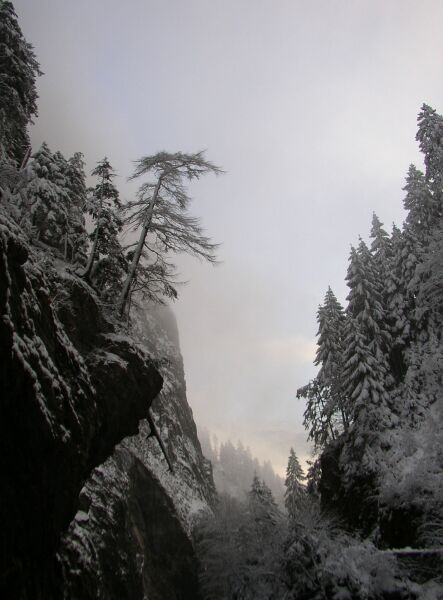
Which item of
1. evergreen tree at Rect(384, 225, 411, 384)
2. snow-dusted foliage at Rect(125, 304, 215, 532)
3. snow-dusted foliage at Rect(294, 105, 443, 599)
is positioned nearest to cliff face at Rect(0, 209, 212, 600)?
snow-dusted foliage at Rect(125, 304, 215, 532)

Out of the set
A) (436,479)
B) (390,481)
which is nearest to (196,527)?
(390,481)

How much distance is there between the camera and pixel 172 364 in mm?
21719

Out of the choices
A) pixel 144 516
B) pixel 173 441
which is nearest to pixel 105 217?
pixel 144 516

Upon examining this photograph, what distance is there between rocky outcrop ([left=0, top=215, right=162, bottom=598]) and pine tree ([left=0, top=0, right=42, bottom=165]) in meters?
9.89

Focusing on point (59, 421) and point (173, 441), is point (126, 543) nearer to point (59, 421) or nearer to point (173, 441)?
point (59, 421)

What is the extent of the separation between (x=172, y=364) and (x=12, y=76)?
16.0 m

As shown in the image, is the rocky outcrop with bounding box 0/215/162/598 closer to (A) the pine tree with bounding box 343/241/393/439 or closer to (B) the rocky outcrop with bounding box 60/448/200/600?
(B) the rocky outcrop with bounding box 60/448/200/600

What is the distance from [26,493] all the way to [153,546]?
27.5 meters

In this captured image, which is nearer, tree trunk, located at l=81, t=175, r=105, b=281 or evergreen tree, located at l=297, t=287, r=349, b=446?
tree trunk, located at l=81, t=175, r=105, b=281

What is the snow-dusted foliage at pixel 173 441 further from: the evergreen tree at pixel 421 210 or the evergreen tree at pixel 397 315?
the evergreen tree at pixel 421 210

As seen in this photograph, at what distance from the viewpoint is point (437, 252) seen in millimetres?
17453

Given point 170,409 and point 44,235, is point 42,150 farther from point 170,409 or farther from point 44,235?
point 170,409

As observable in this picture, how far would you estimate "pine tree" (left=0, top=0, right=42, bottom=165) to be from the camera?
17.6 metres

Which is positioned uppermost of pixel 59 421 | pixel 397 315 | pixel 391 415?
pixel 397 315
